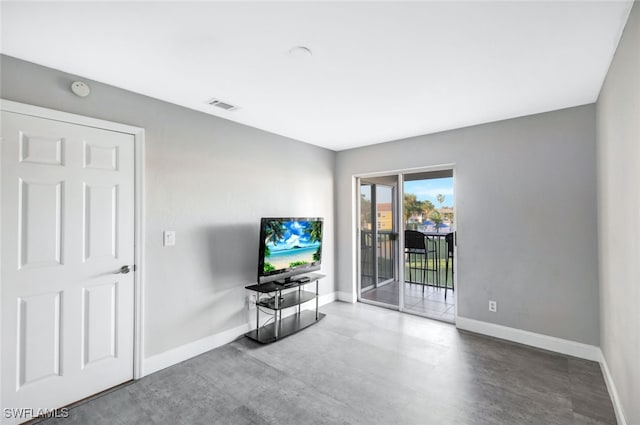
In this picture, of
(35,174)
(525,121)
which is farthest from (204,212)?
(525,121)

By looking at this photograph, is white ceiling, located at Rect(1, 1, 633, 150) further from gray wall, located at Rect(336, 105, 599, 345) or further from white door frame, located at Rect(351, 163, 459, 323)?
white door frame, located at Rect(351, 163, 459, 323)

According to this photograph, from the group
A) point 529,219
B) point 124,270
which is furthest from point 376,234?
point 124,270

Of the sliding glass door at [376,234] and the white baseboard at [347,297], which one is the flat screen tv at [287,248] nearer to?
the white baseboard at [347,297]

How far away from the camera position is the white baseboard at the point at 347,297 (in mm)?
4652

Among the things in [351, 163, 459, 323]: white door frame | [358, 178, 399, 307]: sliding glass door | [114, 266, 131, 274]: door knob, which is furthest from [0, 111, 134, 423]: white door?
[358, 178, 399, 307]: sliding glass door

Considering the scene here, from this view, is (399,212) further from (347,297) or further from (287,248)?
(287,248)

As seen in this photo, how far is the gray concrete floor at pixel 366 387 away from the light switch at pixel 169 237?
1141 mm

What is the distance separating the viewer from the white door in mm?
1943

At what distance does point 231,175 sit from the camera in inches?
129

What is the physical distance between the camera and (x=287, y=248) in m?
3.47

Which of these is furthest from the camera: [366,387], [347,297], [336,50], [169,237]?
[347,297]

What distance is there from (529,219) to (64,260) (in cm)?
426

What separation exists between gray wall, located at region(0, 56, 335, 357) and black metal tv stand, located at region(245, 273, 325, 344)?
23cm

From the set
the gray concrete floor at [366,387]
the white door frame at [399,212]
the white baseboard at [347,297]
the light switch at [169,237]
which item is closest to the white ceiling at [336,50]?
the white door frame at [399,212]
